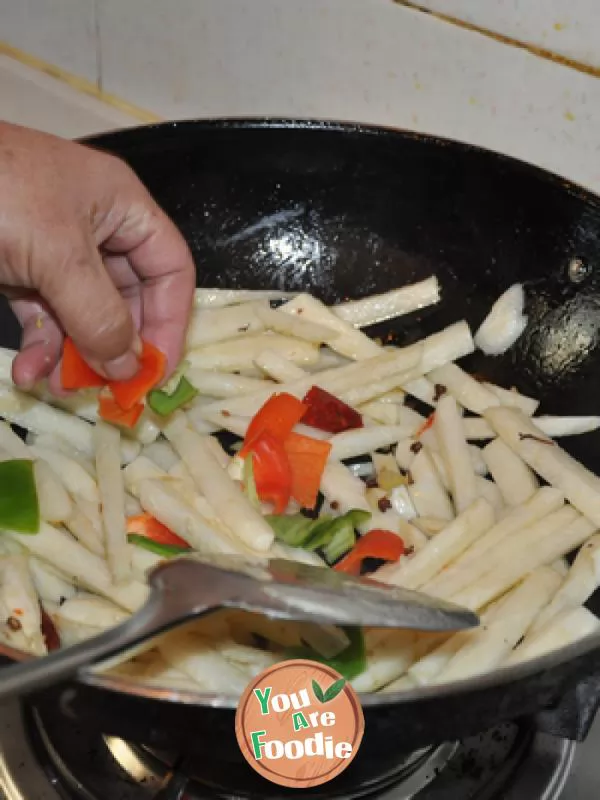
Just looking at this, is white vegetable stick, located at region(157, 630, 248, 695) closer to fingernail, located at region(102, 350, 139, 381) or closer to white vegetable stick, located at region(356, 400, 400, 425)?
fingernail, located at region(102, 350, 139, 381)

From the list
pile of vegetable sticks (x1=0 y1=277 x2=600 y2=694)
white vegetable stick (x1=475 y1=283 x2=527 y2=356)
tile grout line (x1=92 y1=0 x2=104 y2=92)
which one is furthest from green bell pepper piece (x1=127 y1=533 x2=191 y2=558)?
tile grout line (x1=92 y1=0 x2=104 y2=92)

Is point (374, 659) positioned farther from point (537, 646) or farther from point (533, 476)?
point (533, 476)

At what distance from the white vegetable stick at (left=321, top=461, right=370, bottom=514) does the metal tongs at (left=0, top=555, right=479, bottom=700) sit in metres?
0.44

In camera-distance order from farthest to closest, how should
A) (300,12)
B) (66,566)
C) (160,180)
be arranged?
(300,12) → (160,180) → (66,566)

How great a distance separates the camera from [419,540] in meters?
1.20

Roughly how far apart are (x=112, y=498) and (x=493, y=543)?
0.48 meters

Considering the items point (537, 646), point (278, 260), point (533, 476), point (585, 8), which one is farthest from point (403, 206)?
point (537, 646)

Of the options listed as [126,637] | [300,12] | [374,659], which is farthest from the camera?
[300,12]

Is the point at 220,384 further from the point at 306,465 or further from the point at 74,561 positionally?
the point at 74,561

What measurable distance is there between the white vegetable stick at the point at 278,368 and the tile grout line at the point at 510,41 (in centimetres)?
58

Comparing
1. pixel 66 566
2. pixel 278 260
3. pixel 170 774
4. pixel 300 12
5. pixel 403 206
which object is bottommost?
pixel 170 774

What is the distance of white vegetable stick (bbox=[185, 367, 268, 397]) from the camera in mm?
1354

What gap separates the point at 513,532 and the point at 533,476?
0.14m

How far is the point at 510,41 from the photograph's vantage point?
1394 mm
